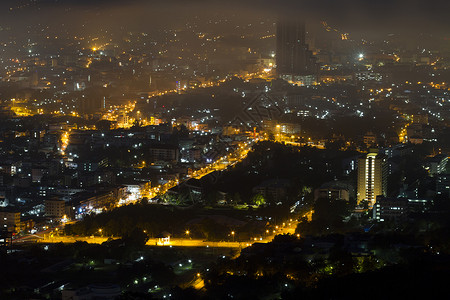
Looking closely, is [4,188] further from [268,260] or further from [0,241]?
[268,260]

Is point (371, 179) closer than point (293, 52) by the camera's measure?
Yes

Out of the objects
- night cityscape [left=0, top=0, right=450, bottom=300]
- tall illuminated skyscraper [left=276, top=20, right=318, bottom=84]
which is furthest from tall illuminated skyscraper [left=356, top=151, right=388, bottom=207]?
tall illuminated skyscraper [left=276, top=20, right=318, bottom=84]

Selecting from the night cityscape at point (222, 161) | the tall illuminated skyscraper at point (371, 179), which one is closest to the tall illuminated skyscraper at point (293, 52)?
the night cityscape at point (222, 161)

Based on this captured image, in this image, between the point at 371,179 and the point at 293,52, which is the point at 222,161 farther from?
the point at 293,52

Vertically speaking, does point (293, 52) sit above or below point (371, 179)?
below

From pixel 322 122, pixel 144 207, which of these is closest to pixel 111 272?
pixel 144 207

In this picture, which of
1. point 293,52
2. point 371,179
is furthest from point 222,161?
point 293,52

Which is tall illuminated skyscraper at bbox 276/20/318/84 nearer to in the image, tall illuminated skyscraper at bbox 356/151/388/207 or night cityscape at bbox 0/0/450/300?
night cityscape at bbox 0/0/450/300
